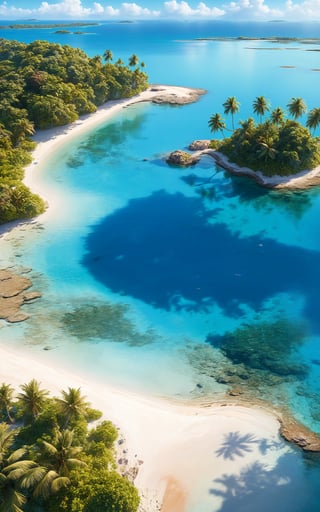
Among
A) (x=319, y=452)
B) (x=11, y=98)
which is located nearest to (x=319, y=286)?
(x=319, y=452)

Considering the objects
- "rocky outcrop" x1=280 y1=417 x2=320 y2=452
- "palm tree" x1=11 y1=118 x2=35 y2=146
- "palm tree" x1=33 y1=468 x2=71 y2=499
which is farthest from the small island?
"palm tree" x1=33 y1=468 x2=71 y2=499

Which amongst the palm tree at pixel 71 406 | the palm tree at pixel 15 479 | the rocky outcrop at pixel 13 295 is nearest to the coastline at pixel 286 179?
the rocky outcrop at pixel 13 295

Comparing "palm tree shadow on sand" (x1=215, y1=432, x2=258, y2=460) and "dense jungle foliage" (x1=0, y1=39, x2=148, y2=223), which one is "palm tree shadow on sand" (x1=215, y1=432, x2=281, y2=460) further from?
Answer: "dense jungle foliage" (x1=0, y1=39, x2=148, y2=223)

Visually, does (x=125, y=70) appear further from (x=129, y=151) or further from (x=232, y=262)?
(x=232, y=262)

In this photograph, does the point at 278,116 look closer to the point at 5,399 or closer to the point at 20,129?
the point at 20,129

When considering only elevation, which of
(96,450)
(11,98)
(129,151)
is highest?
(11,98)

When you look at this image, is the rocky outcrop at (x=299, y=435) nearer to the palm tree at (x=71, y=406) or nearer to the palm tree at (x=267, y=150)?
the palm tree at (x=71, y=406)
